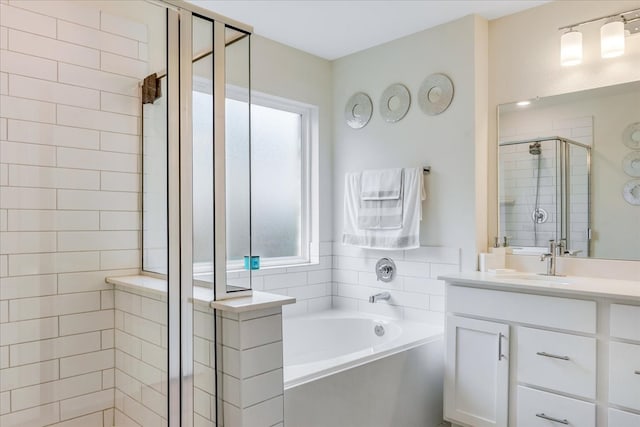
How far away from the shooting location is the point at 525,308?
2.14 metres

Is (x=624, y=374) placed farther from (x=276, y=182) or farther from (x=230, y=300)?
(x=276, y=182)

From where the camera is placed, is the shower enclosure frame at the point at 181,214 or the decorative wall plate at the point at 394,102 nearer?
the shower enclosure frame at the point at 181,214

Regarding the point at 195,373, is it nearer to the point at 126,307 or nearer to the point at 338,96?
the point at 126,307

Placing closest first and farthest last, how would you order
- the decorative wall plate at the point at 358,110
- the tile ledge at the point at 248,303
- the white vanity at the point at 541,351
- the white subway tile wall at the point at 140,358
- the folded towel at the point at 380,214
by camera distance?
the tile ledge at the point at 248,303, the white subway tile wall at the point at 140,358, the white vanity at the point at 541,351, the folded towel at the point at 380,214, the decorative wall plate at the point at 358,110

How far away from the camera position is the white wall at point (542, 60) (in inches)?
92.6

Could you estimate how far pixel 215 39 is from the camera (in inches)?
67.2

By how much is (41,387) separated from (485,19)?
3.02 m

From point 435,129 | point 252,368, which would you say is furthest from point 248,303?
point 435,129

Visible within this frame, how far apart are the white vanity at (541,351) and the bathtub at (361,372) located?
0.16 meters

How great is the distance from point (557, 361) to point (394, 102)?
6.03ft

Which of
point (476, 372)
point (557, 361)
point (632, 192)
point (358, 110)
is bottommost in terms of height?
point (476, 372)

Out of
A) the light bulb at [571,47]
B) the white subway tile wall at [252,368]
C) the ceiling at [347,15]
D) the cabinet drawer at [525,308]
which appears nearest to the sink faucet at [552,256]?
the cabinet drawer at [525,308]

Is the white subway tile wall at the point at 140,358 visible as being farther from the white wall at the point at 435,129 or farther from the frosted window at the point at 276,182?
the white wall at the point at 435,129

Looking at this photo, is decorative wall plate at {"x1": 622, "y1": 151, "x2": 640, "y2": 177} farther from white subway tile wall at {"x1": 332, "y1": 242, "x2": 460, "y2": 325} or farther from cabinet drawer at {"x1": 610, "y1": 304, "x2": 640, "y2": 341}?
white subway tile wall at {"x1": 332, "y1": 242, "x2": 460, "y2": 325}
